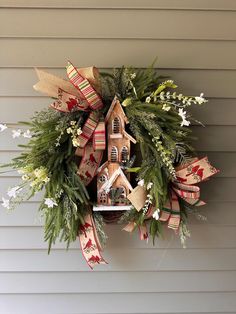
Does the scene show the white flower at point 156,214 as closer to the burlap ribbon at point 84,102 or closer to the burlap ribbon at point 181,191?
the burlap ribbon at point 181,191

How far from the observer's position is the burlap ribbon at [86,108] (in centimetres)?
133

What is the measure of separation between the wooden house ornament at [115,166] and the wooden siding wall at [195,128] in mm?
238

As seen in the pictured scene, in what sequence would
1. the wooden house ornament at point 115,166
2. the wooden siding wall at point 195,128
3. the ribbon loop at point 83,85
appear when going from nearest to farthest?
the ribbon loop at point 83,85
the wooden house ornament at point 115,166
the wooden siding wall at point 195,128

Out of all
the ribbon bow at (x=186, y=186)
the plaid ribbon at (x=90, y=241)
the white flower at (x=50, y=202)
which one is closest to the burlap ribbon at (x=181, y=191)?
the ribbon bow at (x=186, y=186)

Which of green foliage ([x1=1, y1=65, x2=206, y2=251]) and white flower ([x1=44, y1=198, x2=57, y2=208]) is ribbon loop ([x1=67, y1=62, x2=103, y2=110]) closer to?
green foliage ([x1=1, y1=65, x2=206, y2=251])

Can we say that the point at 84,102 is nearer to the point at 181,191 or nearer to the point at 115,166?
the point at 115,166

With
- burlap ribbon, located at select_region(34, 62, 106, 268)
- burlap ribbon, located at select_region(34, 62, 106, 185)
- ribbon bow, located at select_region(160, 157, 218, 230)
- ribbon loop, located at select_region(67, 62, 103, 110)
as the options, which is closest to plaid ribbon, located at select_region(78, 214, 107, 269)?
burlap ribbon, located at select_region(34, 62, 106, 268)

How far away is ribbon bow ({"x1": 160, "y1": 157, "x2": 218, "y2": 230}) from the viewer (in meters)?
1.38

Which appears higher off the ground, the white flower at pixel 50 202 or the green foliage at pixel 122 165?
the green foliage at pixel 122 165

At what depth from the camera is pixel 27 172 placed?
132 centimetres

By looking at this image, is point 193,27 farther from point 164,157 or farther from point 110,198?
point 110,198

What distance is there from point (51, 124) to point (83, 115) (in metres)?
0.13

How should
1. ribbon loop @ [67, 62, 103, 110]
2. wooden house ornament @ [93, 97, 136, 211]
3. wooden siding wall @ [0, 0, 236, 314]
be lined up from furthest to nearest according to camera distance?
wooden siding wall @ [0, 0, 236, 314] < wooden house ornament @ [93, 97, 136, 211] < ribbon loop @ [67, 62, 103, 110]

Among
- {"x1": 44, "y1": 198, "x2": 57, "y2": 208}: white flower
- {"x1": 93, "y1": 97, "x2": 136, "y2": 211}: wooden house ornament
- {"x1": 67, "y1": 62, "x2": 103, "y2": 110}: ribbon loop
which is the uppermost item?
{"x1": 67, "y1": 62, "x2": 103, "y2": 110}: ribbon loop
